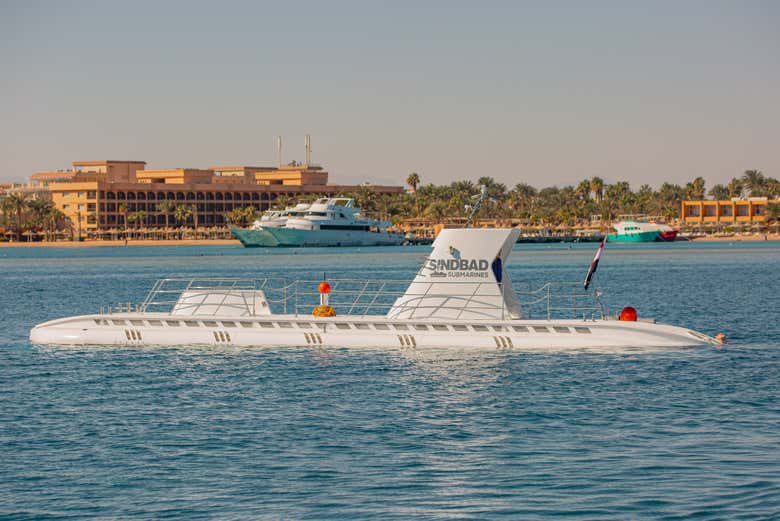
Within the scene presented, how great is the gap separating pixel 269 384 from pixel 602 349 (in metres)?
12.3

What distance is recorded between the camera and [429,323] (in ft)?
132

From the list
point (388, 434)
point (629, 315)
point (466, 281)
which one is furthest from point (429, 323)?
point (388, 434)

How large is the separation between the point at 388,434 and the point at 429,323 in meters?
14.1

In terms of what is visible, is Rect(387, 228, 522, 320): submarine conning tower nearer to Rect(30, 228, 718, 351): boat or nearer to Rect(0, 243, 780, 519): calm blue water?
Rect(30, 228, 718, 351): boat


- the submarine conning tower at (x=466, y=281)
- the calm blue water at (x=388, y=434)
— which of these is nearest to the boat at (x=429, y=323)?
the submarine conning tower at (x=466, y=281)

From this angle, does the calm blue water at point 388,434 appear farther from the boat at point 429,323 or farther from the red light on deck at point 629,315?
the red light on deck at point 629,315

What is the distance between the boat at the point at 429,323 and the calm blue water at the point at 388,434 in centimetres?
112

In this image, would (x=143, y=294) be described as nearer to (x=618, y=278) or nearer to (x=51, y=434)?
(x=618, y=278)

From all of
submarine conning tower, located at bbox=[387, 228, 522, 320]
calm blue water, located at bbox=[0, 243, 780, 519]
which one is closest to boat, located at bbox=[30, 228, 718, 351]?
submarine conning tower, located at bbox=[387, 228, 522, 320]

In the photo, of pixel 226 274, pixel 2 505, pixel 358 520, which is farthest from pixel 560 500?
pixel 226 274

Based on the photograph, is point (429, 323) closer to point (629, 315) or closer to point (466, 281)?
point (466, 281)

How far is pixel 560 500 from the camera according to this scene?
20625 millimetres

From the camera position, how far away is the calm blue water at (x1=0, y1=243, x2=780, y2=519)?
20.8m

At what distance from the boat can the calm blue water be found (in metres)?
1.12
